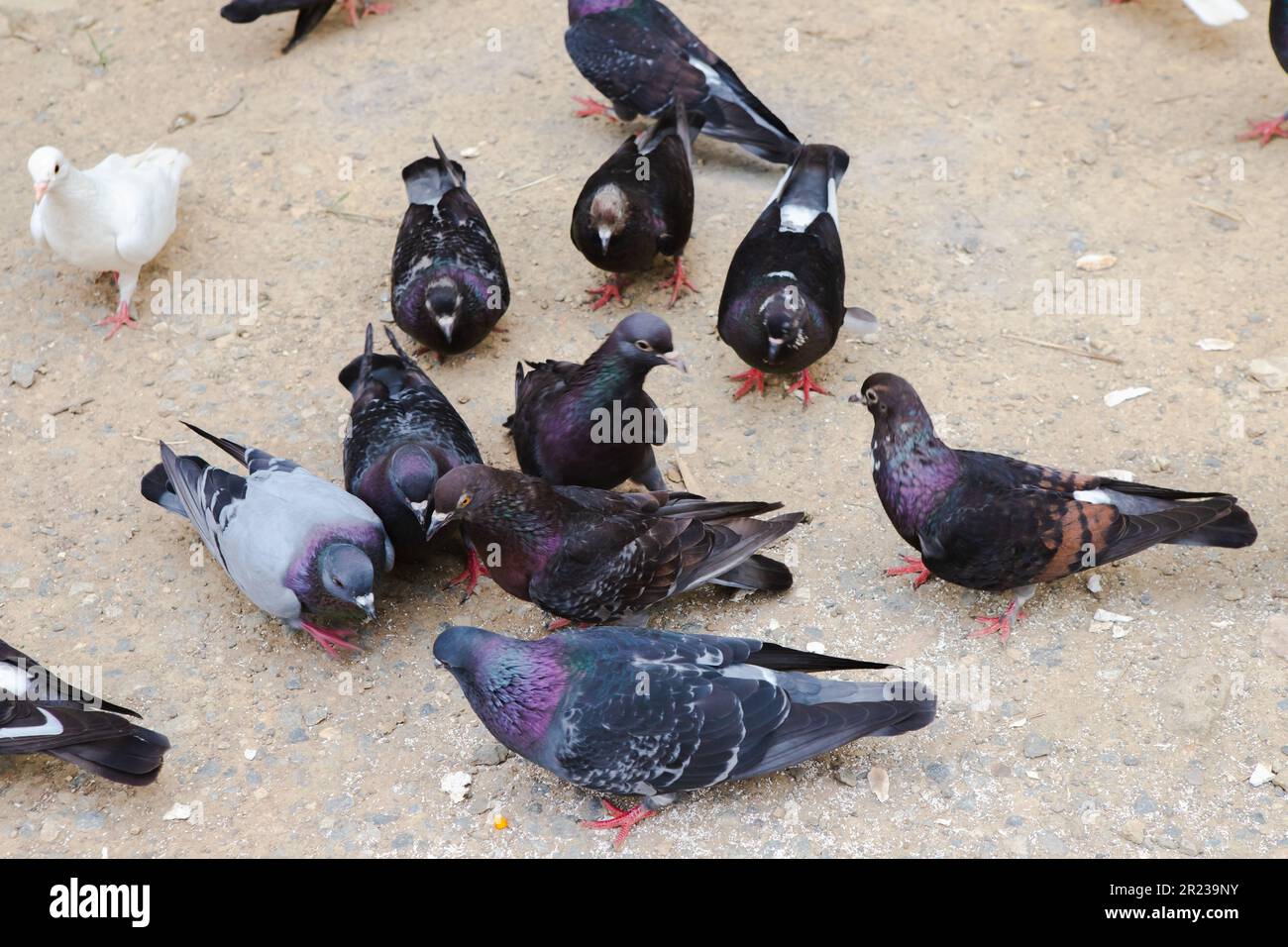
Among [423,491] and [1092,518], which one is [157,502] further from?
[1092,518]

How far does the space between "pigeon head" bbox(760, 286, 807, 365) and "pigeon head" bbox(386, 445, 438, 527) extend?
1782 millimetres

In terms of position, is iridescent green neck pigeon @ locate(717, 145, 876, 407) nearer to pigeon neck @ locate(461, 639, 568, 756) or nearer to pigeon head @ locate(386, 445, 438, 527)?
pigeon head @ locate(386, 445, 438, 527)

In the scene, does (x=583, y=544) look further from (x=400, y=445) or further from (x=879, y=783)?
(x=879, y=783)

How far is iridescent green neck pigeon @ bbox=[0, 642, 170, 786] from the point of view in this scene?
4.47m

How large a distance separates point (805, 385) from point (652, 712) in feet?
8.25

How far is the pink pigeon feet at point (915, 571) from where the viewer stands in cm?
532

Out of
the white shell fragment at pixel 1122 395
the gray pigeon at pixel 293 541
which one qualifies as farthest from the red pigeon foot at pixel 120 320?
the white shell fragment at pixel 1122 395

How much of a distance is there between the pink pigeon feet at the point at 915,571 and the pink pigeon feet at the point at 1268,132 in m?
4.13

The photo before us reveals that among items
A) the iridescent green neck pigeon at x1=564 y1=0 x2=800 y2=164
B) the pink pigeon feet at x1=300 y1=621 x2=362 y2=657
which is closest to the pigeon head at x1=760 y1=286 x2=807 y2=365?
the iridescent green neck pigeon at x1=564 y1=0 x2=800 y2=164

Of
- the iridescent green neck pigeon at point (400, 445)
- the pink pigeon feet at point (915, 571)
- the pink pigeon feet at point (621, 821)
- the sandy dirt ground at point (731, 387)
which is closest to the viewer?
the pink pigeon feet at point (621, 821)

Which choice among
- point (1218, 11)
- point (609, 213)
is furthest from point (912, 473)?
point (1218, 11)

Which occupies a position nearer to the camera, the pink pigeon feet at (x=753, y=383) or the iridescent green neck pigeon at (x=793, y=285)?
the iridescent green neck pigeon at (x=793, y=285)

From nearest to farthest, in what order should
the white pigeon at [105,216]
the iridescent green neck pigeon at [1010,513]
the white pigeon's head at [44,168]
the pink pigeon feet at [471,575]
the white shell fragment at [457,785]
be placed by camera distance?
the white shell fragment at [457,785]
the iridescent green neck pigeon at [1010,513]
the pink pigeon feet at [471,575]
the white pigeon's head at [44,168]
the white pigeon at [105,216]

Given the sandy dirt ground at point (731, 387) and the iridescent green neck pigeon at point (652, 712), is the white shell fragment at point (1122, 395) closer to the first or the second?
the sandy dirt ground at point (731, 387)
